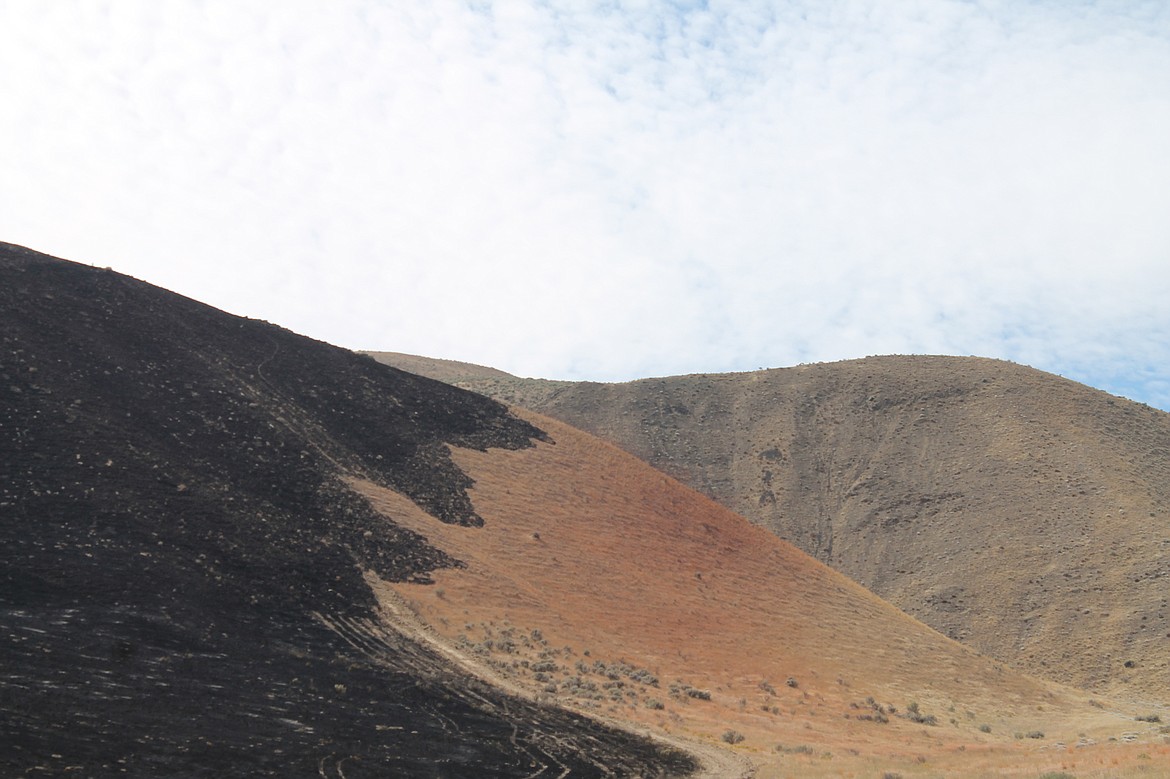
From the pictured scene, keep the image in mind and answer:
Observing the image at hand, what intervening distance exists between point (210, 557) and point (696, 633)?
1577 centimetres

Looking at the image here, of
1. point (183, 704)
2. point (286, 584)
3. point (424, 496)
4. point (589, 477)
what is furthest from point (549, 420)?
point (183, 704)

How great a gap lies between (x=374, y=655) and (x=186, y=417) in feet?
40.0

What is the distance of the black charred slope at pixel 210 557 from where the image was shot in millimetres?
16328

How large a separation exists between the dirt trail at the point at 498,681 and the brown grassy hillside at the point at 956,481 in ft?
94.9

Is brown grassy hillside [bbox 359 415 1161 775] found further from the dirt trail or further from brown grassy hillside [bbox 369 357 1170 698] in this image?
brown grassy hillside [bbox 369 357 1170 698]

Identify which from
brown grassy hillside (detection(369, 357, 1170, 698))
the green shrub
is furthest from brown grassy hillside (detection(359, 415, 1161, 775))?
brown grassy hillside (detection(369, 357, 1170, 698))

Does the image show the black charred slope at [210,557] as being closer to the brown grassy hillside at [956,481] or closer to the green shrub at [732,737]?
the green shrub at [732,737]

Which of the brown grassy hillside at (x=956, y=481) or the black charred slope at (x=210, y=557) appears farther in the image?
the brown grassy hillside at (x=956, y=481)

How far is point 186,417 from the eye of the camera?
1225 inches

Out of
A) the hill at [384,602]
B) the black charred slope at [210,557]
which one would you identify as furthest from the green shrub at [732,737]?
the black charred slope at [210,557]

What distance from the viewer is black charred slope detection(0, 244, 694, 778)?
1633 cm

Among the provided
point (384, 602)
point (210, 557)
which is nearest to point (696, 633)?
point (384, 602)

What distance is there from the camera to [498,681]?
2469cm

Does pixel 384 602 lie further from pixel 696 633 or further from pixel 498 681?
pixel 696 633
